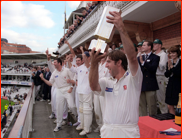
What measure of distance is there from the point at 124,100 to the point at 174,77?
86.9 inches

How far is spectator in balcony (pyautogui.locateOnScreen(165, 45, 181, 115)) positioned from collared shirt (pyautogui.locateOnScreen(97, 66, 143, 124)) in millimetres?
1915

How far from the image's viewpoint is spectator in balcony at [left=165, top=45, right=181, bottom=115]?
3.35m

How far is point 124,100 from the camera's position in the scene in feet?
6.10

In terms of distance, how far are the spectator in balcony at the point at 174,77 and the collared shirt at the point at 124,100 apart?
1.92 metres

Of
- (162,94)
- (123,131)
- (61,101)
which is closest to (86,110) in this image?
(61,101)

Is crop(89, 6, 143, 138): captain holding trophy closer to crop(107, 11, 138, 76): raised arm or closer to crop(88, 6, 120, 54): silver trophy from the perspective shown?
crop(107, 11, 138, 76): raised arm

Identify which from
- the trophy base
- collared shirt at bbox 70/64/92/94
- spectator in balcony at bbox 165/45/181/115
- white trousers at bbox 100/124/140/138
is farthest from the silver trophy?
collared shirt at bbox 70/64/92/94

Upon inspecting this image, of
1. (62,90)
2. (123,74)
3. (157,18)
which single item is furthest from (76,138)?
(157,18)

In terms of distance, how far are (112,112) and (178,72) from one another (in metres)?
2.20

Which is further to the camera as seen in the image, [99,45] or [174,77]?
[174,77]

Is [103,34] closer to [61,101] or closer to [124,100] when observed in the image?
[124,100]

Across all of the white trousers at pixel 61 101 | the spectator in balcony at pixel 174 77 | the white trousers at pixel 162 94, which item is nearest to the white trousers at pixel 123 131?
the spectator in balcony at pixel 174 77

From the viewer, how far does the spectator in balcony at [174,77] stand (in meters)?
3.35

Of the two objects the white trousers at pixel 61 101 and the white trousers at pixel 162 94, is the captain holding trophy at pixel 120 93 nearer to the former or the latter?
the white trousers at pixel 162 94
